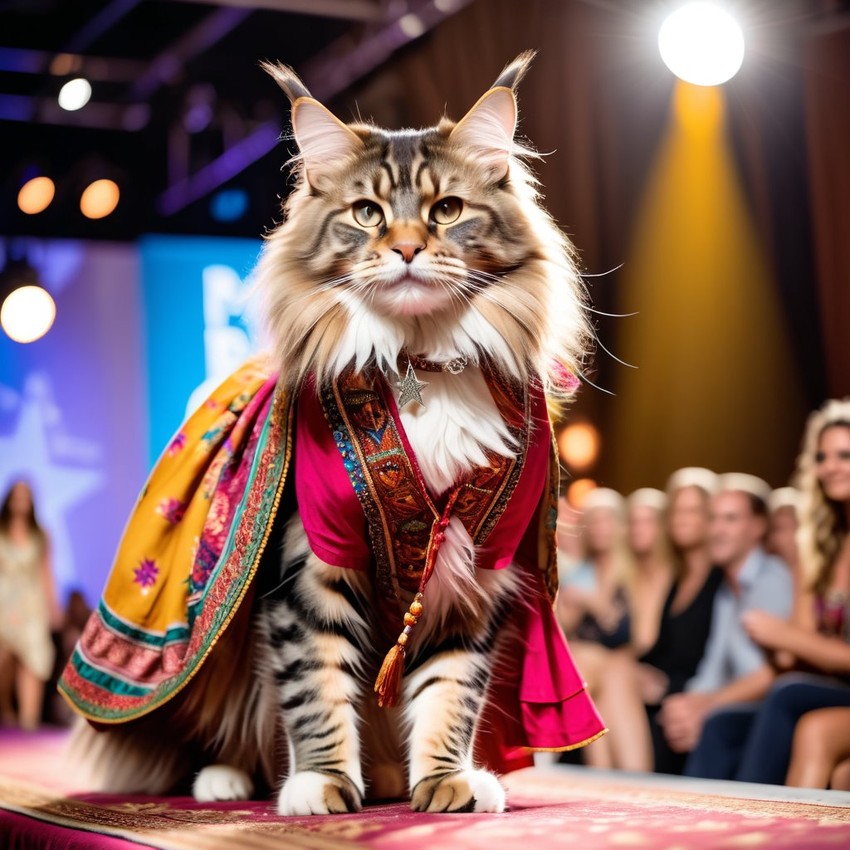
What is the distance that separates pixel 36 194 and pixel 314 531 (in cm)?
417

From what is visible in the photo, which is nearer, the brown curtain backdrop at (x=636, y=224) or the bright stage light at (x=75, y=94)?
the brown curtain backdrop at (x=636, y=224)

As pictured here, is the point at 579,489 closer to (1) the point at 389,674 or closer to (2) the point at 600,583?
(2) the point at 600,583

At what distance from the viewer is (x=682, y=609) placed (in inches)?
138

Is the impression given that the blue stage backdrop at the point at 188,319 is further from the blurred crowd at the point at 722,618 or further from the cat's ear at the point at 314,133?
the cat's ear at the point at 314,133

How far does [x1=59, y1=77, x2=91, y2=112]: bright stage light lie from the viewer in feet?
15.6

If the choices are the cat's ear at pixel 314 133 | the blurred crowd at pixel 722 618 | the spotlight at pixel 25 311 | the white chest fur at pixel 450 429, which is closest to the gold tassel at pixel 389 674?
the white chest fur at pixel 450 429

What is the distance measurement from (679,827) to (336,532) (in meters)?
0.63

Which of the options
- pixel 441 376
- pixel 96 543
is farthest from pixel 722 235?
pixel 96 543

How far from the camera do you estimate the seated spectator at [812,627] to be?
282cm

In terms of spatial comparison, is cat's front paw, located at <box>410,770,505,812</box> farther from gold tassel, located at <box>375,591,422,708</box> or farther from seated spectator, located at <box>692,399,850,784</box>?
seated spectator, located at <box>692,399,850,784</box>

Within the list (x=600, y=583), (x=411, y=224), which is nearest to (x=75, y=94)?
(x=600, y=583)

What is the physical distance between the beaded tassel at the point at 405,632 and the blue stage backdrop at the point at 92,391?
4902 mm

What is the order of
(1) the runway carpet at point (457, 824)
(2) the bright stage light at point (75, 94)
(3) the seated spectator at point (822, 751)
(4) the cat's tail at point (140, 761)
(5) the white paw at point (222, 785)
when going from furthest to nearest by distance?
(2) the bright stage light at point (75, 94) < (3) the seated spectator at point (822, 751) < (4) the cat's tail at point (140, 761) < (5) the white paw at point (222, 785) < (1) the runway carpet at point (457, 824)

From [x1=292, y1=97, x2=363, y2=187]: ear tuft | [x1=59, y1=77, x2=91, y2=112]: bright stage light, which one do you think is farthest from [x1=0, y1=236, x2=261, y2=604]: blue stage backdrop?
[x1=292, y1=97, x2=363, y2=187]: ear tuft
